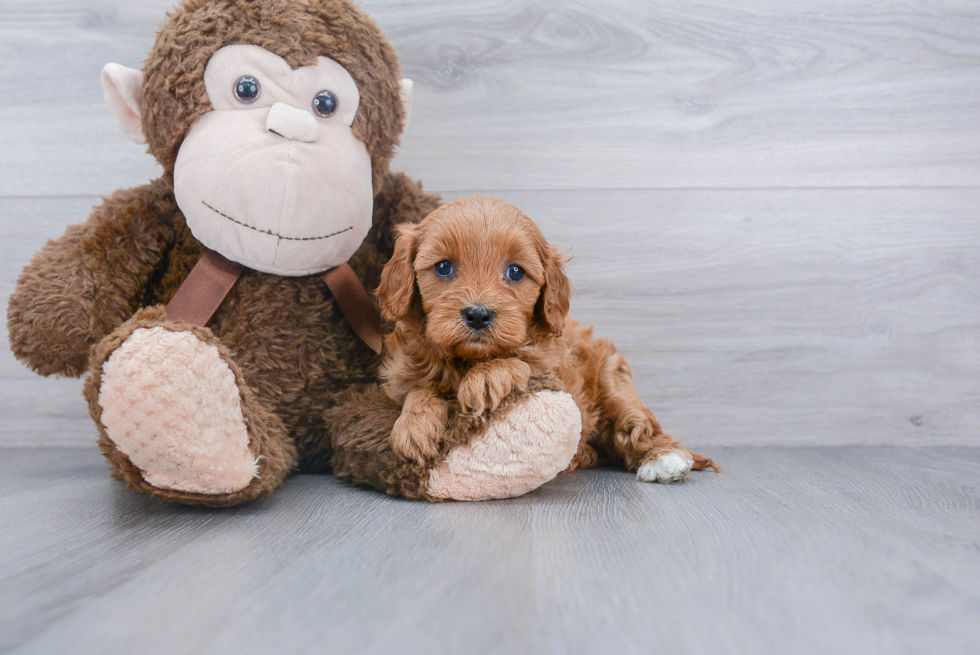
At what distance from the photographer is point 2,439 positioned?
1814 mm

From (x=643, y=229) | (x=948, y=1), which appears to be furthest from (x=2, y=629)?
(x=948, y=1)

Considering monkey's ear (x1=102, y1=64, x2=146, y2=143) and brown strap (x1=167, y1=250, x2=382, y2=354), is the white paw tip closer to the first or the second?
brown strap (x1=167, y1=250, x2=382, y2=354)

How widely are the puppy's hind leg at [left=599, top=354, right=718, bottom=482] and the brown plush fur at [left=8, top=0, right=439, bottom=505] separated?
1.72 feet

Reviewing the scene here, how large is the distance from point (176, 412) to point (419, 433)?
15.0 inches

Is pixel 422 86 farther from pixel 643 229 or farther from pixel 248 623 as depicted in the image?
pixel 248 623

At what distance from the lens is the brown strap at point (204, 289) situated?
1297mm

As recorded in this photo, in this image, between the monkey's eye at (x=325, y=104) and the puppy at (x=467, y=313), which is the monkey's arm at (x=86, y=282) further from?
the puppy at (x=467, y=313)

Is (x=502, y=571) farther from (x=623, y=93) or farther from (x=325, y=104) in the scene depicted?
(x=623, y=93)

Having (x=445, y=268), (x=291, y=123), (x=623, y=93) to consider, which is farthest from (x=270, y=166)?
(x=623, y=93)

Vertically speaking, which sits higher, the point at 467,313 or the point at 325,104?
the point at 325,104

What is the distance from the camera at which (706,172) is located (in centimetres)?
182

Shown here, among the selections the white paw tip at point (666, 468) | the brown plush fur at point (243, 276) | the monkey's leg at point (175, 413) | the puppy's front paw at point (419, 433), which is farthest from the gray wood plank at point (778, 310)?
the monkey's leg at point (175, 413)

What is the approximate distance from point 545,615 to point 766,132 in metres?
1.54

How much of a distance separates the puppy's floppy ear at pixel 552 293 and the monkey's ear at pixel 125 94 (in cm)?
85
